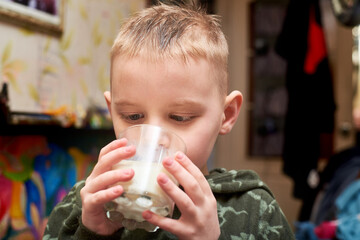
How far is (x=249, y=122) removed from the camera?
4238 millimetres

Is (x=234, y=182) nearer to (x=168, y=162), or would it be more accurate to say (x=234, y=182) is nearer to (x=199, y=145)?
(x=199, y=145)

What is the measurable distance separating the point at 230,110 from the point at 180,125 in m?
0.26

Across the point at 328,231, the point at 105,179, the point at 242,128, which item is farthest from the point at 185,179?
the point at 242,128

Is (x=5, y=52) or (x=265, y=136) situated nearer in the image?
(x=5, y=52)

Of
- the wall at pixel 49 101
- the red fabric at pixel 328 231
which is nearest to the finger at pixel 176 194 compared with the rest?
the wall at pixel 49 101

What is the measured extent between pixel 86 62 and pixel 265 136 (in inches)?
90.7

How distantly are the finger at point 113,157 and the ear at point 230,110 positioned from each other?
0.39m

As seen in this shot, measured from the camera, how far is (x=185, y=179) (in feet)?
2.26

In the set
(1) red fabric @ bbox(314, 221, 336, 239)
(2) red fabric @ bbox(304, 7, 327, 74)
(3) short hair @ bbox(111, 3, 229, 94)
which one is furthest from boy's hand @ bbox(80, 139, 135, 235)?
(2) red fabric @ bbox(304, 7, 327, 74)

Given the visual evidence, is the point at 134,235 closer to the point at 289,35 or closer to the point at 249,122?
the point at 289,35

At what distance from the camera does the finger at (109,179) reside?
0.65 metres

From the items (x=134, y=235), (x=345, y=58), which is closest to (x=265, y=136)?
(x=345, y=58)

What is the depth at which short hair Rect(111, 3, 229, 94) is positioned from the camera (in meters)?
→ 0.87

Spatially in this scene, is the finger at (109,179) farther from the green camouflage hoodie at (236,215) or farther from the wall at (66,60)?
the wall at (66,60)
